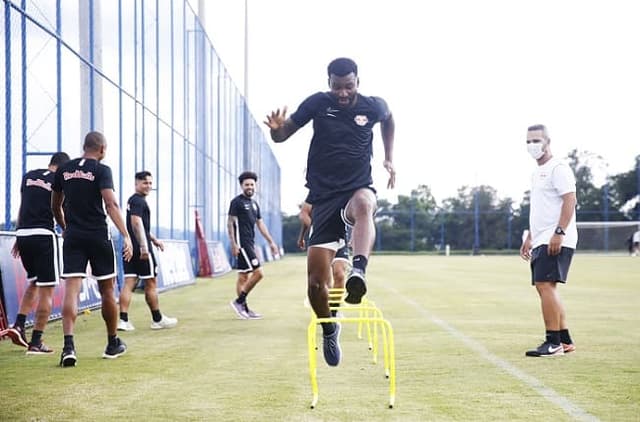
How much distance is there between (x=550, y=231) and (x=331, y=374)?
106 inches

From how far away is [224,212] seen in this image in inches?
1316

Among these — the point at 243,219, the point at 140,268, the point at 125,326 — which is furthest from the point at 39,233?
the point at 243,219

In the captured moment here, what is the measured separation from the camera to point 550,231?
335 inches

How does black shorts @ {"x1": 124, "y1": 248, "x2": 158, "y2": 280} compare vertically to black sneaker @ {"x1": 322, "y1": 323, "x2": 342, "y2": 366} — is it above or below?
above

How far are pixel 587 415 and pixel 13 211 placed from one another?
26.8 feet

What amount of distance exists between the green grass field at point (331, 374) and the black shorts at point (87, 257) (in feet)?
2.71

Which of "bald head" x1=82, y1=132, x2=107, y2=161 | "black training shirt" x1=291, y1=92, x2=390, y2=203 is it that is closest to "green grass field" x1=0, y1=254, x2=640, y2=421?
"black training shirt" x1=291, y1=92, x2=390, y2=203

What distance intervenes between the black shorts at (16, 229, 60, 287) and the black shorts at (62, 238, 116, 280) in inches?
43.8

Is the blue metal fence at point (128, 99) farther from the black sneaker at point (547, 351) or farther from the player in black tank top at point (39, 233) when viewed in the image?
the black sneaker at point (547, 351)

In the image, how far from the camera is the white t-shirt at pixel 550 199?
8.44 meters

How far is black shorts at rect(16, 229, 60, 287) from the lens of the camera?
29.5ft

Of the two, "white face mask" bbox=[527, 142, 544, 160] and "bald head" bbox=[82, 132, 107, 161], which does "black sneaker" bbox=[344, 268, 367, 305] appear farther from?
"white face mask" bbox=[527, 142, 544, 160]

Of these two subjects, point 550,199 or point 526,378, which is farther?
point 550,199

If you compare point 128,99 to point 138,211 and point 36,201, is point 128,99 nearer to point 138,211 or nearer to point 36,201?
point 138,211
